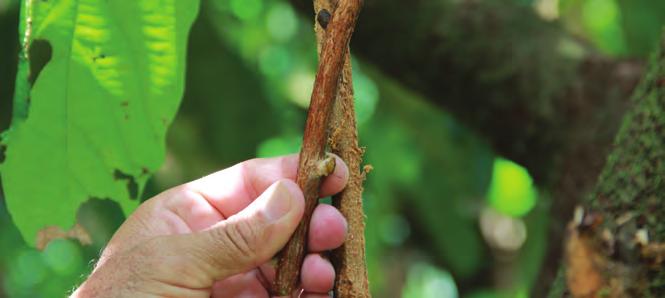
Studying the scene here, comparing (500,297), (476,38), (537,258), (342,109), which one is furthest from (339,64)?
(500,297)

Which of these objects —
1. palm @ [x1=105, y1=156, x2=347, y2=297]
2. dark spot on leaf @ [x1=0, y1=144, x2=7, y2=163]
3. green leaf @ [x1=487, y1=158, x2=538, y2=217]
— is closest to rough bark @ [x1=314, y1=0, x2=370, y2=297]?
palm @ [x1=105, y1=156, x2=347, y2=297]

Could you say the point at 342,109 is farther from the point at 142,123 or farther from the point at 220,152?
the point at 220,152

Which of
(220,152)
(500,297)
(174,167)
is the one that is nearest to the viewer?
(220,152)

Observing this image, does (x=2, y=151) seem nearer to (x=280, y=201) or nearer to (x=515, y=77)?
(x=280, y=201)

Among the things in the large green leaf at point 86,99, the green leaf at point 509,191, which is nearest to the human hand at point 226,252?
the large green leaf at point 86,99

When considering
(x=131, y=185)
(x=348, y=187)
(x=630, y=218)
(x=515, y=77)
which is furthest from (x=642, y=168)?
(x=515, y=77)

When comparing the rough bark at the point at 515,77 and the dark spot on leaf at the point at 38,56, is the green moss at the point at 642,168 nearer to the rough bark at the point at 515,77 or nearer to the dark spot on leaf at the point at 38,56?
the dark spot on leaf at the point at 38,56
